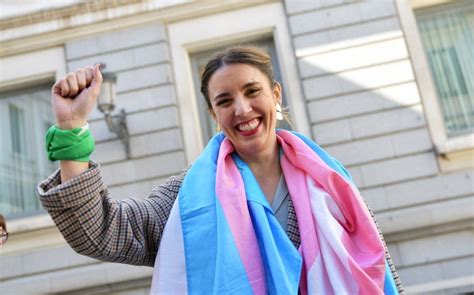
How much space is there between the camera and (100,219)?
3.82 ft

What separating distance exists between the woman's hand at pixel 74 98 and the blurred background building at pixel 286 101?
16.7 ft

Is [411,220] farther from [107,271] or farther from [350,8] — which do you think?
[107,271]

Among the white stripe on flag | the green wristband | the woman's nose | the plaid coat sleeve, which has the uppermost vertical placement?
the woman's nose

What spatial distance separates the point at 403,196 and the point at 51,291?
16.6 ft

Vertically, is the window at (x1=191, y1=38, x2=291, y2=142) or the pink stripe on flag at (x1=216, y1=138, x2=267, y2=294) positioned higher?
the window at (x1=191, y1=38, x2=291, y2=142)

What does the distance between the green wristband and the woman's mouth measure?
53 centimetres

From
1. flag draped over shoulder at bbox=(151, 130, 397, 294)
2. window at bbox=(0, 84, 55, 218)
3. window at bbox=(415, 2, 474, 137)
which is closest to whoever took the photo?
flag draped over shoulder at bbox=(151, 130, 397, 294)

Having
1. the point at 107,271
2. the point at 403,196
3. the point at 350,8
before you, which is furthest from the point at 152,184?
the point at 350,8

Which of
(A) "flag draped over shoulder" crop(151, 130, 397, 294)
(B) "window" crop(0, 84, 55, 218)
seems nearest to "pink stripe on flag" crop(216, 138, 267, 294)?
(A) "flag draped over shoulder" crop(151, 130, 397, 294)

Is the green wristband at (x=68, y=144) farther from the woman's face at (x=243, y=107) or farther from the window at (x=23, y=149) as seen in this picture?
the window at (x=23, y=149)

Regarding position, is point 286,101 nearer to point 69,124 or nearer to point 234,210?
point 234,210

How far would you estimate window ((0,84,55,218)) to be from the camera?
6906 millimetres

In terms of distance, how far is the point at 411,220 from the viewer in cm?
576

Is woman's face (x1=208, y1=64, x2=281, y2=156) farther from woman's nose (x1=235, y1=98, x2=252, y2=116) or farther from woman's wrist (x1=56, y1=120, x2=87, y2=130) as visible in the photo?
woman's wrist (x1=56, y1=120, x2=87, y2=130)
